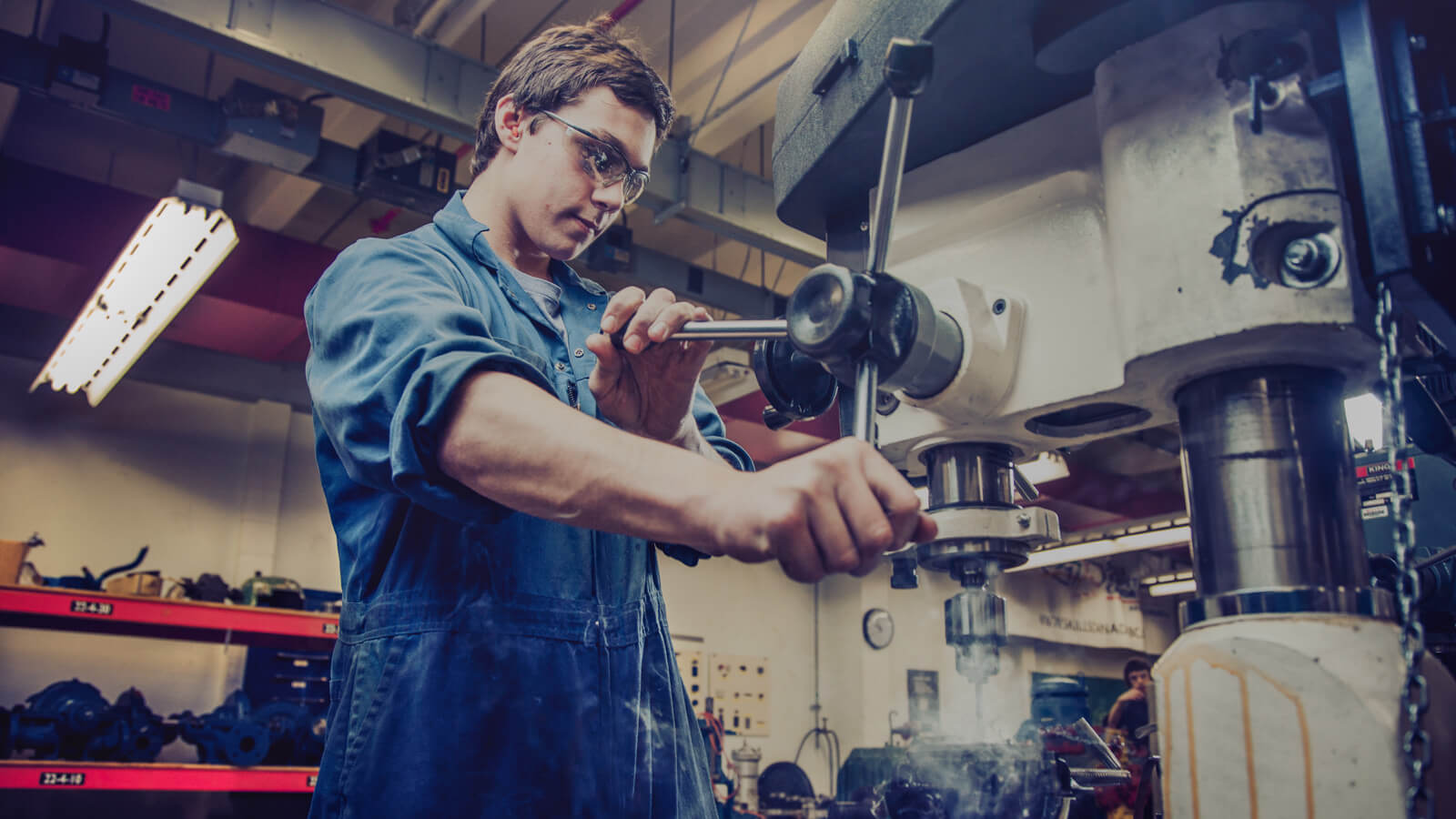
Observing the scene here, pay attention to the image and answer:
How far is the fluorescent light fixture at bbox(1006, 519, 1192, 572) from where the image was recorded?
21.6 feet

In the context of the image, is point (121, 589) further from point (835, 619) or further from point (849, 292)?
point (835, 619)

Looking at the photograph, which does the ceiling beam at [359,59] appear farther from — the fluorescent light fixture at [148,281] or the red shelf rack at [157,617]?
the red shelf rack at [157,617]

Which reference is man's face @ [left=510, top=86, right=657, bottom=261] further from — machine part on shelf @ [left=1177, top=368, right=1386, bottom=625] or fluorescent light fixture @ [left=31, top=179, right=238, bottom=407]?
fluorescent light fixture @ [left=31, top=179, right=238, bottom=407]

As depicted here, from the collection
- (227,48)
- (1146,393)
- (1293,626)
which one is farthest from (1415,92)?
(227,48)

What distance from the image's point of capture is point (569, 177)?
45.6 inches

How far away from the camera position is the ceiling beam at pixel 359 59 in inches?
120

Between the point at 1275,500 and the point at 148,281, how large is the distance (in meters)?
4.17

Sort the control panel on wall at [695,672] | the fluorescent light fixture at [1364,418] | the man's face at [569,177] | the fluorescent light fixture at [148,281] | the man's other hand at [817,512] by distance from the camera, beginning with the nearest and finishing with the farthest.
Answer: the man's other hand at [817,512] < the man's face at [569,177] < the fluorescent light fixture at [1364,418] < the fluorescent light fixture at [148,281] < the control panel on wall at [695,672]

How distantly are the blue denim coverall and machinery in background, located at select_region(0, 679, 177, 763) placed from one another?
3.50m

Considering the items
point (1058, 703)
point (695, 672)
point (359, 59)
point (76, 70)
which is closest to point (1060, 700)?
point (1058, 703)

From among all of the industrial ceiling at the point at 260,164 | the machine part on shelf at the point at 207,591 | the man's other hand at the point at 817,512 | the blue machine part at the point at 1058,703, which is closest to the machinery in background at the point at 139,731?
the machine part on shelf at the point at 207,591

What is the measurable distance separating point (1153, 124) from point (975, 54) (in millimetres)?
194

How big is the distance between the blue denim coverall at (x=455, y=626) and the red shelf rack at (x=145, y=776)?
300cm

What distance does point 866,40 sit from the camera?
0.95m
